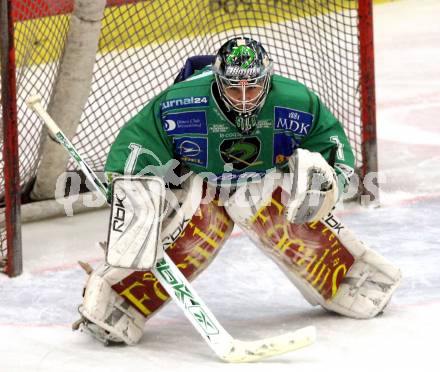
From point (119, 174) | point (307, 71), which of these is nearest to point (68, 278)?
point (119, 174)

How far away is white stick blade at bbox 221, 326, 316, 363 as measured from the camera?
364 centimetres

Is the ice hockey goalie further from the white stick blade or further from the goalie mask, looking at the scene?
the white stick blade

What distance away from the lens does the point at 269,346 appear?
3697 mm

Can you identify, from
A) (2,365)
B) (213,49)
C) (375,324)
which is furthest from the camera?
(213,49)

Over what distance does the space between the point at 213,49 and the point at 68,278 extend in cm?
169

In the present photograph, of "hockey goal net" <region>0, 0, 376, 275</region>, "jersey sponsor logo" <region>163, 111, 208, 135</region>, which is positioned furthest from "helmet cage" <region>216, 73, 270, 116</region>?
"hockey goal net" <region>0, 0, 376, 275</region>

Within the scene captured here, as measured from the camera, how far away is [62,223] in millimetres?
5336

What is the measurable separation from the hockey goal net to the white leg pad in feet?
2.90

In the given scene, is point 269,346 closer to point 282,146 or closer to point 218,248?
point 218,248

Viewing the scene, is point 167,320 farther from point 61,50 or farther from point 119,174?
point 61,50

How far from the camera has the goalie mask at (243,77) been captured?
3.77m

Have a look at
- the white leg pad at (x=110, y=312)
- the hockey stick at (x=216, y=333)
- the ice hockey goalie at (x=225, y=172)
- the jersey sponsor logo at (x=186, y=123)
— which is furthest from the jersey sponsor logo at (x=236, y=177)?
the white leg pad at (x=110, y=312)

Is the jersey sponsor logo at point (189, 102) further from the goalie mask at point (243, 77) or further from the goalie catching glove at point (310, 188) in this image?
the goalie catching glove at point (310, 188)

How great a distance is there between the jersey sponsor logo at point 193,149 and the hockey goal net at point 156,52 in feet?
3.30
